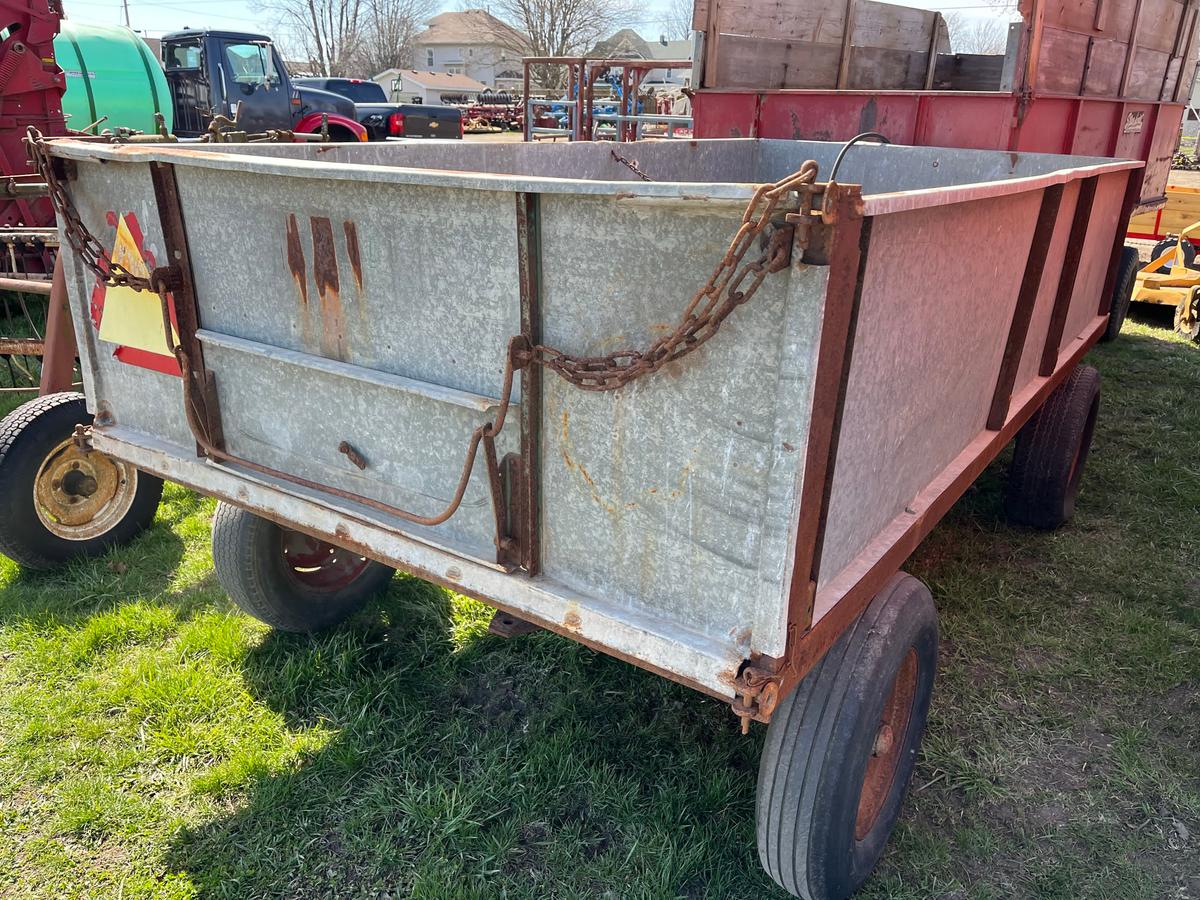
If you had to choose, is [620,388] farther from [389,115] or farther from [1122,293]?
[389,115]

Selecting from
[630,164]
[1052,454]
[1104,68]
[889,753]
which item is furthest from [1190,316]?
[889,753]

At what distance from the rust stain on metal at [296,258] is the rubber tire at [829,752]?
1.43 metres

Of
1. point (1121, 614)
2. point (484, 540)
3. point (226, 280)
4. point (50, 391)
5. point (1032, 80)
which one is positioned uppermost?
point (1032, 80)

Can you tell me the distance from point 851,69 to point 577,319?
20.4 ft

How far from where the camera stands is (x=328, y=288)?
2.04 metres

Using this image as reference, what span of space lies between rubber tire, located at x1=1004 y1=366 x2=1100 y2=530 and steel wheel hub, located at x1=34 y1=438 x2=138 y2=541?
3795 mm

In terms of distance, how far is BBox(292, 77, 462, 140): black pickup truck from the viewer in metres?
19.6

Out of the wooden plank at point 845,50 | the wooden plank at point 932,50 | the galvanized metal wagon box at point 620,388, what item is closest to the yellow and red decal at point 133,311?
the galvanized metal wagon box at point 620,388

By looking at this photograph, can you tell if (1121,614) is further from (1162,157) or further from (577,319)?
(1162,157)

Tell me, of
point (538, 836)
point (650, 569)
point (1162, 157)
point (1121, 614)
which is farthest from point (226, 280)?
point (1162, 157)

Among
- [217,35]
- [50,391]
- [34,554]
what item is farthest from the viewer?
[217,35]

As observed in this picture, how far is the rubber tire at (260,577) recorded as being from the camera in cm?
301

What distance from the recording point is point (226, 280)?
87.0 inches

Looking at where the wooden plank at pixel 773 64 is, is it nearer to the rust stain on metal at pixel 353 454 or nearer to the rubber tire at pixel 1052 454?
the rubber tire at pixel 1052 454
